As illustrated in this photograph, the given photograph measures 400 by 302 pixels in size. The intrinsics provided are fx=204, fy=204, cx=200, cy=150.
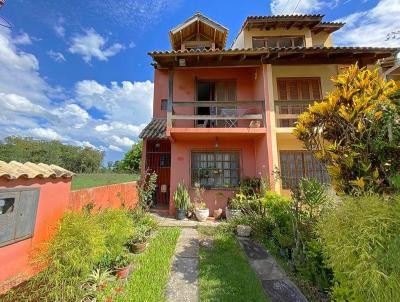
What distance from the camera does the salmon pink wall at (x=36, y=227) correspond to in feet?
11.4

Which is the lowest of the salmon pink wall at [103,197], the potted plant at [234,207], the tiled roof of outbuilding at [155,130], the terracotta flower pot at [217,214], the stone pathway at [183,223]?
the stone pathway at [183,223]

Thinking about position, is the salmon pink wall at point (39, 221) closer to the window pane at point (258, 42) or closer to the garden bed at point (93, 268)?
the garden bed at point (93, 268)

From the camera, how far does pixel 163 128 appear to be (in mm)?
11039

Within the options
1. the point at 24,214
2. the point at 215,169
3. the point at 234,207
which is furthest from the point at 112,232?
the point at 215,169

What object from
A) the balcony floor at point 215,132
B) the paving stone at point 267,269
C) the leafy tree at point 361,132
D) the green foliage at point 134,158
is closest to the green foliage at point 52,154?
the green foliage at point 134,158

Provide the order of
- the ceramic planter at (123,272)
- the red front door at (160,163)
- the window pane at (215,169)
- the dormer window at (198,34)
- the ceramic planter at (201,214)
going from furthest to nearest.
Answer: the red front door at (160,163) → the dormer window at (198,34) → the window pane at (215,169) → the ceramic planter at (201,214) → the ceramic planter at (123,272)

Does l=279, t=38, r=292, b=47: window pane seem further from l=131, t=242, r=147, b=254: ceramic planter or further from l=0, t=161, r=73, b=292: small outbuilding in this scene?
l=0, t=161, r=73, b=292: small outbuilding

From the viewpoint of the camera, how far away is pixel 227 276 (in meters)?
4.36

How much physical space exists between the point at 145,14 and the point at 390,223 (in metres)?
10.0

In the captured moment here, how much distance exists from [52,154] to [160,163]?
64167 millimetres

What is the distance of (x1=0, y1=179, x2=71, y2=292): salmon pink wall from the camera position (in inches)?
137

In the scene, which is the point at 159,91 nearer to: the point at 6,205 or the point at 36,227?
the point at 36,227

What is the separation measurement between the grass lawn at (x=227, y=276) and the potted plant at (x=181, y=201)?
2797 mm

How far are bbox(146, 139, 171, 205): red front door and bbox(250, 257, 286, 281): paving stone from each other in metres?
7.18
